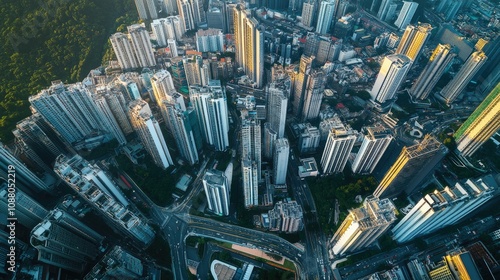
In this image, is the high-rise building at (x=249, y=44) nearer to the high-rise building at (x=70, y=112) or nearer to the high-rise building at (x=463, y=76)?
the high-rise building at (x=70, y=112)

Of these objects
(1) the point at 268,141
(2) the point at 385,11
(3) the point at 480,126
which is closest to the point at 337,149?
(1) the point at 268,141

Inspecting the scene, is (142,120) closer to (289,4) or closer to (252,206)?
(252,206)

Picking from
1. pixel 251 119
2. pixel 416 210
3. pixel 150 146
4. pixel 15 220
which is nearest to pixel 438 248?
pixel 416 210

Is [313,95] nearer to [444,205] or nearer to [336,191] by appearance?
[336,191]

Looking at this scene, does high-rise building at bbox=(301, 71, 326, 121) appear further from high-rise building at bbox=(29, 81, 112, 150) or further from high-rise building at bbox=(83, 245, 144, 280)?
high-rise building at bbox=(83, 245, 144, 280)

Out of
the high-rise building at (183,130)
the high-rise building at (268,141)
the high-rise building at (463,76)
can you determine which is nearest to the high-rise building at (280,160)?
the high-rise building at (268,141)
